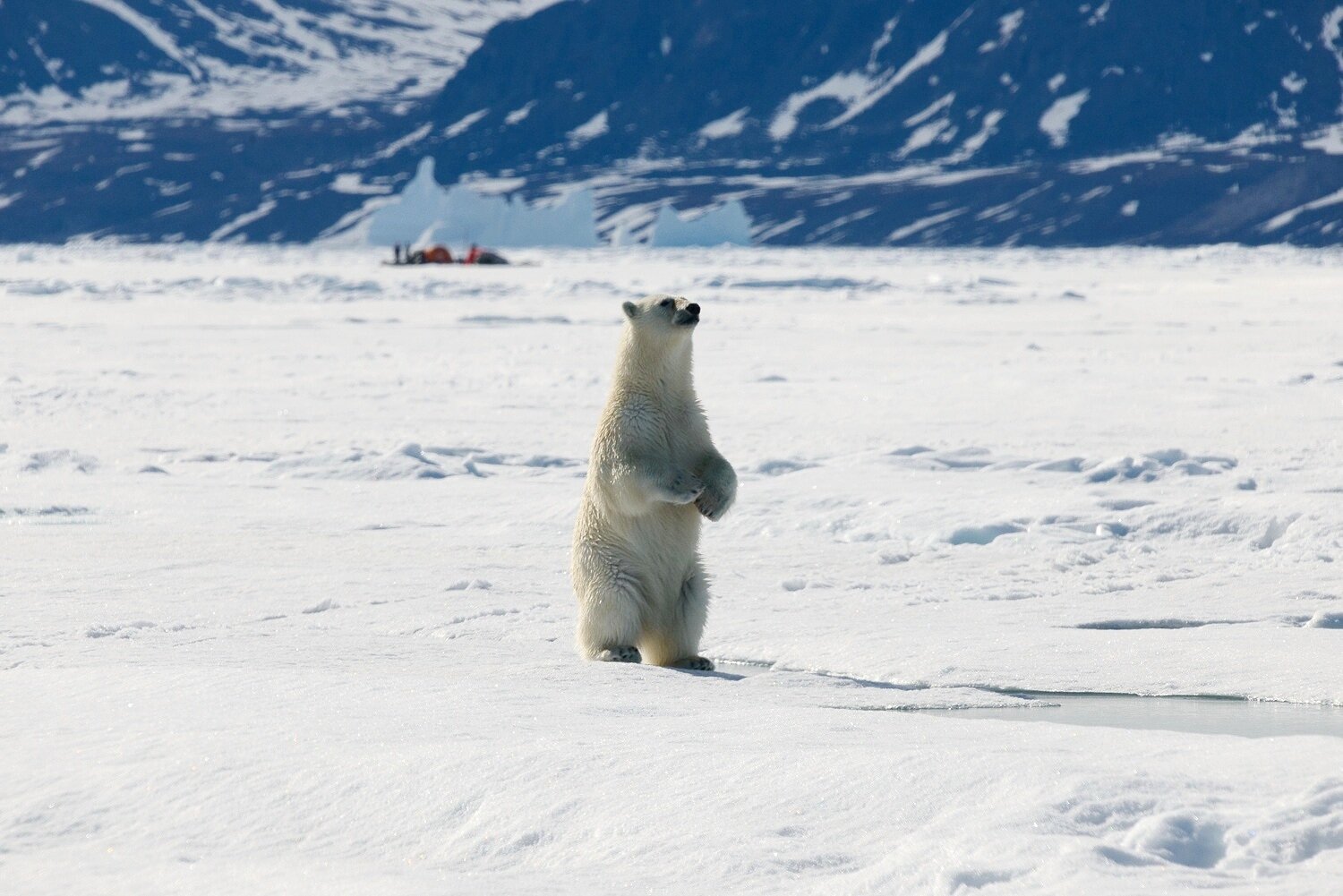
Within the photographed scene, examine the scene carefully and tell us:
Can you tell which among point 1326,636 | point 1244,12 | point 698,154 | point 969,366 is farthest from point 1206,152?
point 1326,636

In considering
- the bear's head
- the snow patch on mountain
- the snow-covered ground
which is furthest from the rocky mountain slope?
the bear's head

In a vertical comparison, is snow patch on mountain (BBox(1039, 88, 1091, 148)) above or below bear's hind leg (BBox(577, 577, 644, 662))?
above

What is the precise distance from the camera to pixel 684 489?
13.7 ft

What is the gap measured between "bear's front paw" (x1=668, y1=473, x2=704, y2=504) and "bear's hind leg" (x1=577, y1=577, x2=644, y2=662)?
0.87ft

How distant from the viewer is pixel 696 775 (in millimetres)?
2684

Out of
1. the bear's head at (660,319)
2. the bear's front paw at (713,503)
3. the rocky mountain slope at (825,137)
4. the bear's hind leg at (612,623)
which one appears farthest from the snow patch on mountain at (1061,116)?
the bear's hind leg at (612,623)

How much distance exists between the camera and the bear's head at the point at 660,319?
14.4 feet

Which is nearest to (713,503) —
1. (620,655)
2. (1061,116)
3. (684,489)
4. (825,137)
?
(684,489)

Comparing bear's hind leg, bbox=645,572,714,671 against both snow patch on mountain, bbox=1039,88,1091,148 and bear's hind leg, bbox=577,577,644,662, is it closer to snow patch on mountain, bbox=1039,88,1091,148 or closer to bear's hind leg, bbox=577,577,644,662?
bear's hind leg, bbox=577,577,644,662

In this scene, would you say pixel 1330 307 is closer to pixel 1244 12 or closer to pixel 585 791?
pixel 585 791

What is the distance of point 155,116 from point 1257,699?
192 metres

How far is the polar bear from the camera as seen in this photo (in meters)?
4.20

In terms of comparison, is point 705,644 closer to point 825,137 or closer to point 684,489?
point 684,489

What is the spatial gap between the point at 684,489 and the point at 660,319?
1.58 ft
